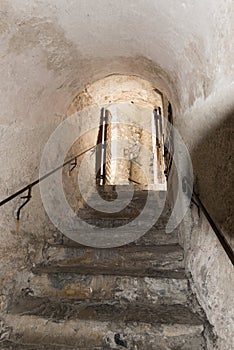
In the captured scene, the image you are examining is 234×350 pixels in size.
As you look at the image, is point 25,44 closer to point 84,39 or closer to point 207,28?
point 84,39

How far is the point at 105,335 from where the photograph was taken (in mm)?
1174

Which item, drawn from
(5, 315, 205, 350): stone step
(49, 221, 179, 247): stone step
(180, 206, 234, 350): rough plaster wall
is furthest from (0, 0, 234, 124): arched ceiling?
(5, 315, 205, 350): stone step

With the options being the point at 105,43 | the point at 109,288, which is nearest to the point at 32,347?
the point at 109,288

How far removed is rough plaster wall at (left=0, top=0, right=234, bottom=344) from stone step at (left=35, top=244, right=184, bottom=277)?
6.7 inches

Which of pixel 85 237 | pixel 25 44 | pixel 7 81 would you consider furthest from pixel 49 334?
pixel 25 44

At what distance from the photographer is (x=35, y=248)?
1.60 m

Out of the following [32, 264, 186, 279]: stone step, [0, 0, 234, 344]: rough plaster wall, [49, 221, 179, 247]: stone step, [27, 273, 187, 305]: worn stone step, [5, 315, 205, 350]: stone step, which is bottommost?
[5, 315, 205, 350]: stone step

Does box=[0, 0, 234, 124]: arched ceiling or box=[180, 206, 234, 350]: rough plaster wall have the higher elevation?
box=[0, 0, 234, 124]: arched ceiling

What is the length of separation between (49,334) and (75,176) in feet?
4.39

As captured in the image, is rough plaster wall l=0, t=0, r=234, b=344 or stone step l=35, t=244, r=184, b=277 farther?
stone step l=35, t=244, r=184, b=277

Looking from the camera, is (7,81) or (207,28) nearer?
(207,28)

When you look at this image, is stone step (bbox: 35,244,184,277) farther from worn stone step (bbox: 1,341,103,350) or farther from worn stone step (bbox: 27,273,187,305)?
worn stone step (bbox: 1,341,103,350)

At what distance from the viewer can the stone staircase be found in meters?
1.15

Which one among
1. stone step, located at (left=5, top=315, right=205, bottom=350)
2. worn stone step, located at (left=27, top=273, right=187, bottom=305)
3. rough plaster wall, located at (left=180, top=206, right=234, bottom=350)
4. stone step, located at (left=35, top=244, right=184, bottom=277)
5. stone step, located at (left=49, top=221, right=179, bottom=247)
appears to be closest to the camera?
rough plaster wall, located at (left=180, top=206, right=234, bottom=350)
